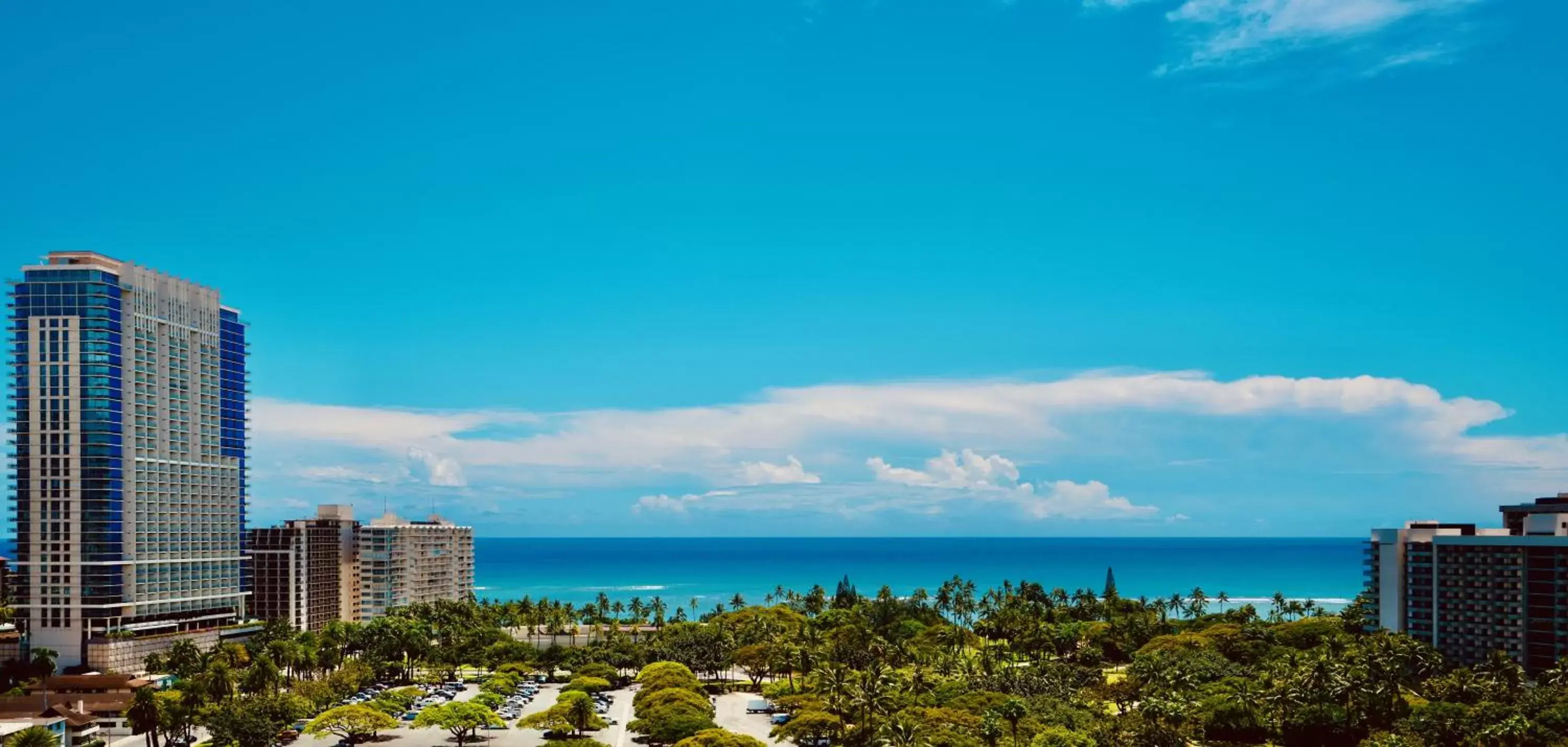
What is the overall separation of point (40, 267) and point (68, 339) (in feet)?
24.5

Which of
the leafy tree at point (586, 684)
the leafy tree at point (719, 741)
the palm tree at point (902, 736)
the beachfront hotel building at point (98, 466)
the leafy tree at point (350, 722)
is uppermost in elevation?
the beachfront hotel building at point (98, 466)

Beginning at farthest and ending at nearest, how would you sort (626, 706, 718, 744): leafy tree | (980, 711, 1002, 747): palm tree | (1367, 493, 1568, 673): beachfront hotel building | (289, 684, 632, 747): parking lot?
1. (1367, 493, 1568, 673): beachfront hotel building
2. (289, 684, 632, 747): parking lot
3. (626, 706, 718, 744): leafy tree
4. (980, 711, 1002, 747): palm tree

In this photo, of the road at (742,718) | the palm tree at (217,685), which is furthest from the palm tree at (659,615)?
the palm tree at (217,685)

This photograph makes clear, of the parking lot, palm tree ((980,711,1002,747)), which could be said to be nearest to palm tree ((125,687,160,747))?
the parking lot

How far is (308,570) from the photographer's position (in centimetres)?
16600

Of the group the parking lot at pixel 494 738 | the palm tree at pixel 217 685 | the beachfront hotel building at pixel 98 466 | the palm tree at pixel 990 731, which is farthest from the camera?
the beachfront hotel building at pixel 98 466

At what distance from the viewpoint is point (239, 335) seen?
469ft

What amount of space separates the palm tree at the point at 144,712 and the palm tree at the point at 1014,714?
56.4 metres

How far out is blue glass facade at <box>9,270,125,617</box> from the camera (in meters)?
121

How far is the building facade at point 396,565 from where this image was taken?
177 m

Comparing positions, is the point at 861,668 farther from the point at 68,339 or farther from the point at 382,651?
the point at 68,339

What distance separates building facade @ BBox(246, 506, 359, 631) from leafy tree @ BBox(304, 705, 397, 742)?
72.3 metres

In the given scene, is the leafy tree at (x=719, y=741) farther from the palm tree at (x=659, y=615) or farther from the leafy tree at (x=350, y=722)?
the palm tree at (x=659, y=615)

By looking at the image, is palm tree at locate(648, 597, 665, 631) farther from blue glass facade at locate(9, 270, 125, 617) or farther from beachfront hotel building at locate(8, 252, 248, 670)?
blue glass facade at locate(9, 270, 125, 617)
